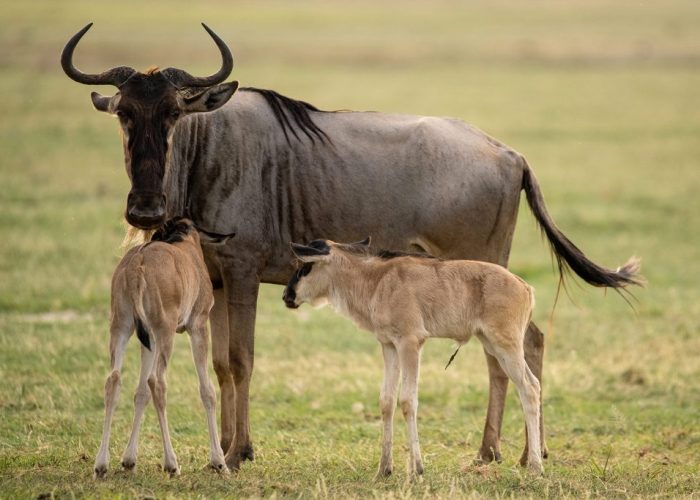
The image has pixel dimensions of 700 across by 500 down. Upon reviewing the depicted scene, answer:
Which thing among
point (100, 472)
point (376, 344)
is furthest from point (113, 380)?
point (376, 344)

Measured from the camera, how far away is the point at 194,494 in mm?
7492

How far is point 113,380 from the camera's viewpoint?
7707mm

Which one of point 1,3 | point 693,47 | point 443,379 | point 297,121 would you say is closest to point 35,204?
point 443,379

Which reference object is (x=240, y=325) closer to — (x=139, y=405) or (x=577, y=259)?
(x=139, y=405)

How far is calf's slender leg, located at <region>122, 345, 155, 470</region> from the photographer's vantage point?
7.75 meters

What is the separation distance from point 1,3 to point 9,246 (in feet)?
229

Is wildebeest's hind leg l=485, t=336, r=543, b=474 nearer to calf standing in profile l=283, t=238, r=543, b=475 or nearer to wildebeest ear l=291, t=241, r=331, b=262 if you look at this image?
calf standing in profile l=283, t=238, r=543, b=475

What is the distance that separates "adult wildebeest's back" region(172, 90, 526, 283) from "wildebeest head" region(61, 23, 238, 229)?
1.77 ft

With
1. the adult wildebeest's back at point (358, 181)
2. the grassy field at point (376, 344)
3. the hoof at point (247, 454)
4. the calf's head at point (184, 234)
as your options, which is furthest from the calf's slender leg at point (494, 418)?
the calf's head at point (184, 234)

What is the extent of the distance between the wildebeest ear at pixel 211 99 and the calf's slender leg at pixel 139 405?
75.9 inches

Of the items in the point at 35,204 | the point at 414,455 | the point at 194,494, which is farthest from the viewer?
the point at 35,204

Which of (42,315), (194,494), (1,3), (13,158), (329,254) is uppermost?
(329,254)

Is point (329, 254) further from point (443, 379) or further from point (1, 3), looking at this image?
point (1, 3)

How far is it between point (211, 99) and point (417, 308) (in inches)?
86.2
